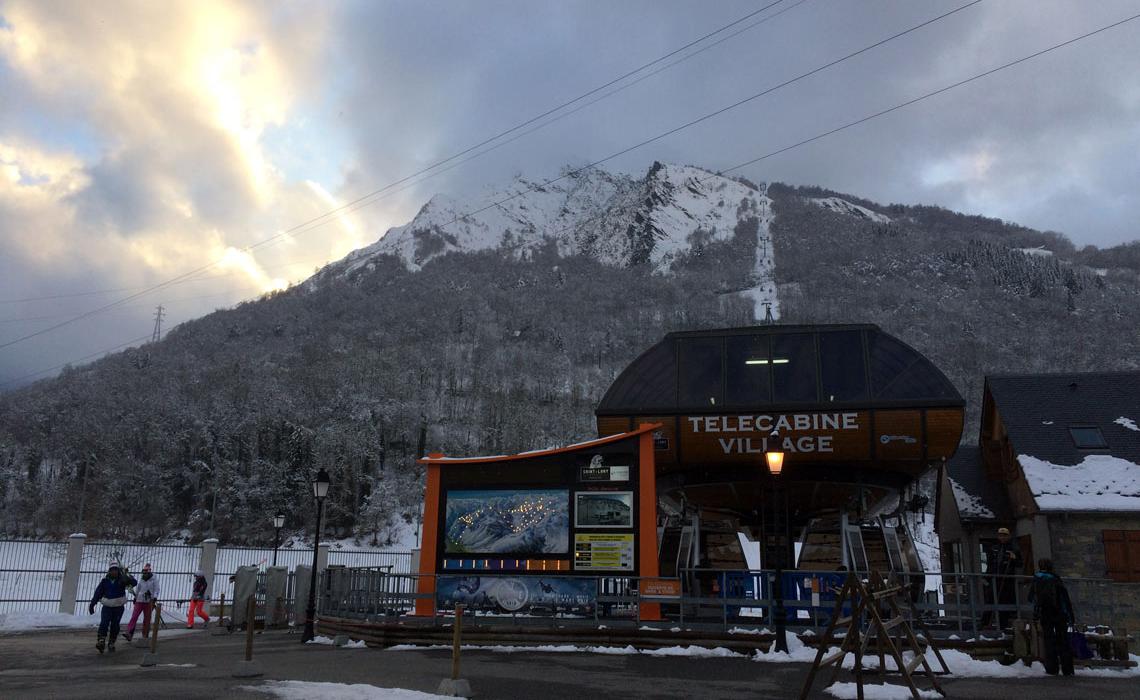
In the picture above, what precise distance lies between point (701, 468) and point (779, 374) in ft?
9.94

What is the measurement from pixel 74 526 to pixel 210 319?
92.5m

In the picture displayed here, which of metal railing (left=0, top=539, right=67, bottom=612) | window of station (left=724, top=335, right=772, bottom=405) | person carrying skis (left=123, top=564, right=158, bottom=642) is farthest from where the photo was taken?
metal railing (left=0, top=539, right=67, bottom=612)

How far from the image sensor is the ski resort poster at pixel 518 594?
51.1ft

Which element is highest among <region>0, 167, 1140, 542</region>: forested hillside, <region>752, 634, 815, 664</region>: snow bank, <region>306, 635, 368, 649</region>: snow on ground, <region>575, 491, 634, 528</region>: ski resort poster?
A: <region>0, 167, 1140, 542</region>: forested hillside

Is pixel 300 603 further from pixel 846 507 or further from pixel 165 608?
pixel 846 507

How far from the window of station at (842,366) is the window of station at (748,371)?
4.17 ft

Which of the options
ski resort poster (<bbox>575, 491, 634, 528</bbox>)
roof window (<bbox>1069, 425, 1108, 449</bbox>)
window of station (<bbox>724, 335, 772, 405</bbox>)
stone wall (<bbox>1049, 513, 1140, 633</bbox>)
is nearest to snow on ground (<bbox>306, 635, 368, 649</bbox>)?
ski resort poster (<bbox>575, 491, 634, 528</bbox>)

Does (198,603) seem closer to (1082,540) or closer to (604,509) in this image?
(604,509)

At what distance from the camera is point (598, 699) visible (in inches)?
377

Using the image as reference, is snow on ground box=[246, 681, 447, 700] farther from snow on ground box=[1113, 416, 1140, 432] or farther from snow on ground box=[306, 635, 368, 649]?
snow on ground box=[1113, 416, 1140, 432]

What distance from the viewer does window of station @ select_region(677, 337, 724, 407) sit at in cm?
1856

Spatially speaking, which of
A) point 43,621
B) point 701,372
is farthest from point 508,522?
point 43,621

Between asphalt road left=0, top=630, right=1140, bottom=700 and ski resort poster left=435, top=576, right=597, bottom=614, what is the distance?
1.43 metres

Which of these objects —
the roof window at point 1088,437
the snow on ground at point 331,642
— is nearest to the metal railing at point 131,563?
the snow on ground at point 331,642
